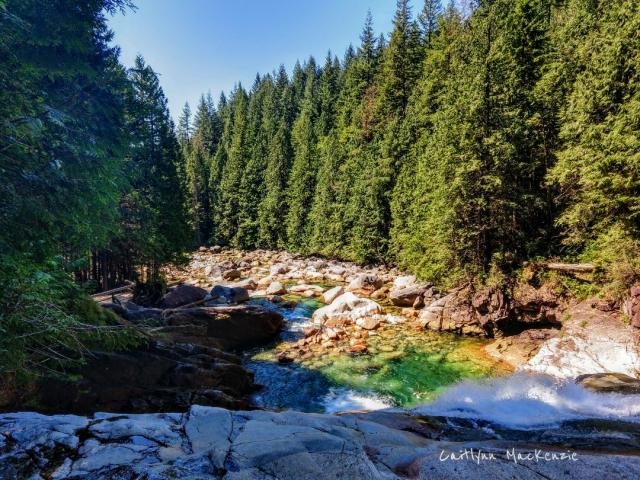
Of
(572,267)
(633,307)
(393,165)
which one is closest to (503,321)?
(572,267)

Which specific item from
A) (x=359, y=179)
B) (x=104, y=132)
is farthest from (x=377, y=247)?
(x=104, y=132)

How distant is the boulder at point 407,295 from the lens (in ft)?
57.4

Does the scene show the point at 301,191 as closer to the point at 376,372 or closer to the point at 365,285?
the point at 365,285

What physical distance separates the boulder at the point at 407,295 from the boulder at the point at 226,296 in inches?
329

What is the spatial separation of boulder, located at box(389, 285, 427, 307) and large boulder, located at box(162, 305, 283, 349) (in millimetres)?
6823

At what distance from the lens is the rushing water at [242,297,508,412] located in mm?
9219

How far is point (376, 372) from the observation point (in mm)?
10828

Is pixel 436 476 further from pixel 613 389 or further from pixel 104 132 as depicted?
pixel 104 132

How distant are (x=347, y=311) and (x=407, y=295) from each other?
3930 millimetres

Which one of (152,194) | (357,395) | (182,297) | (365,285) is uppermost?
(152,194)

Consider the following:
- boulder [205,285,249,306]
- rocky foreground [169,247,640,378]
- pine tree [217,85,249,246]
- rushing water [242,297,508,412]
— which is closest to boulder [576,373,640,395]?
rocky foreground [169,247,640,378]

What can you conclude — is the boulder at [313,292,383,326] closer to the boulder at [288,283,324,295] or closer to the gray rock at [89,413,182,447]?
the boulder at [288,283,324,295]

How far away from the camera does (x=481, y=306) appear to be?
13672 millimetres

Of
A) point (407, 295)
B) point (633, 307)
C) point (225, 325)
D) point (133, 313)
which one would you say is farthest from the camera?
point (407, 295)
